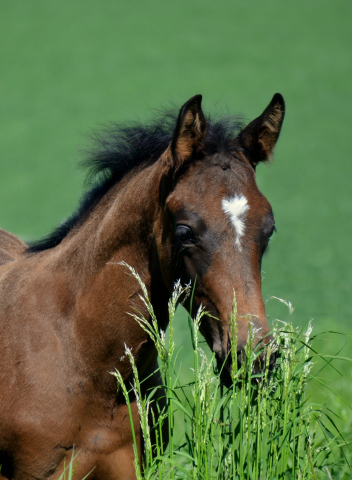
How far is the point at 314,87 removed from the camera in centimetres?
1953

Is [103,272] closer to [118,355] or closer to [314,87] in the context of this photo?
[118,355]

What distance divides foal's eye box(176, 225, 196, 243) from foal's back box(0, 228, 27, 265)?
184 centimetres

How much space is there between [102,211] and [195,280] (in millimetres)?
901

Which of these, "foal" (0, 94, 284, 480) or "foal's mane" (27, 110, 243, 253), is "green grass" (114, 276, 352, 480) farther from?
"foal's mane" (27, 110, 243, 253)

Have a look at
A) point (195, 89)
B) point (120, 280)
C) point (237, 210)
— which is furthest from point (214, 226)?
point (195, 89)

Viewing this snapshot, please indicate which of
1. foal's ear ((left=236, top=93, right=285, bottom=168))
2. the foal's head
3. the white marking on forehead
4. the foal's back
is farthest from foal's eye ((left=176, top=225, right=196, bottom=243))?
the foal's back

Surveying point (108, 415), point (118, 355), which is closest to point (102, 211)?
point (118, 355)

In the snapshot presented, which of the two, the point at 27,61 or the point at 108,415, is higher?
the point at 27,61

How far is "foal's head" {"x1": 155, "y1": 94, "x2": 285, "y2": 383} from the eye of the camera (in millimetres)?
2645

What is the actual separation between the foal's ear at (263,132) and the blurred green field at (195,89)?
7731 millimetres

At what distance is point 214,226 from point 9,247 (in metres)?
Answer: 2.34

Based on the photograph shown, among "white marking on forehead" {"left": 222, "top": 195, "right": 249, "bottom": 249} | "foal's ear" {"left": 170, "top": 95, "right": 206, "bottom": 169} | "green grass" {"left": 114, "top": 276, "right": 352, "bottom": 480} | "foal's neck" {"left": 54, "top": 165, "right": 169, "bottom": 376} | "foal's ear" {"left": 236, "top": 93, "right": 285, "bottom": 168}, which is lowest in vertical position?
"green grass" {"left": 114, "top": 276, "right": 352, "bottom": 480}

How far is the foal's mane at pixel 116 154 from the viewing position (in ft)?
11.3

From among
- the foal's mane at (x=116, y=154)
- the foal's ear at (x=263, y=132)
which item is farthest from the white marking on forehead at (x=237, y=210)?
the foal's mane at (x=116, y=154)
